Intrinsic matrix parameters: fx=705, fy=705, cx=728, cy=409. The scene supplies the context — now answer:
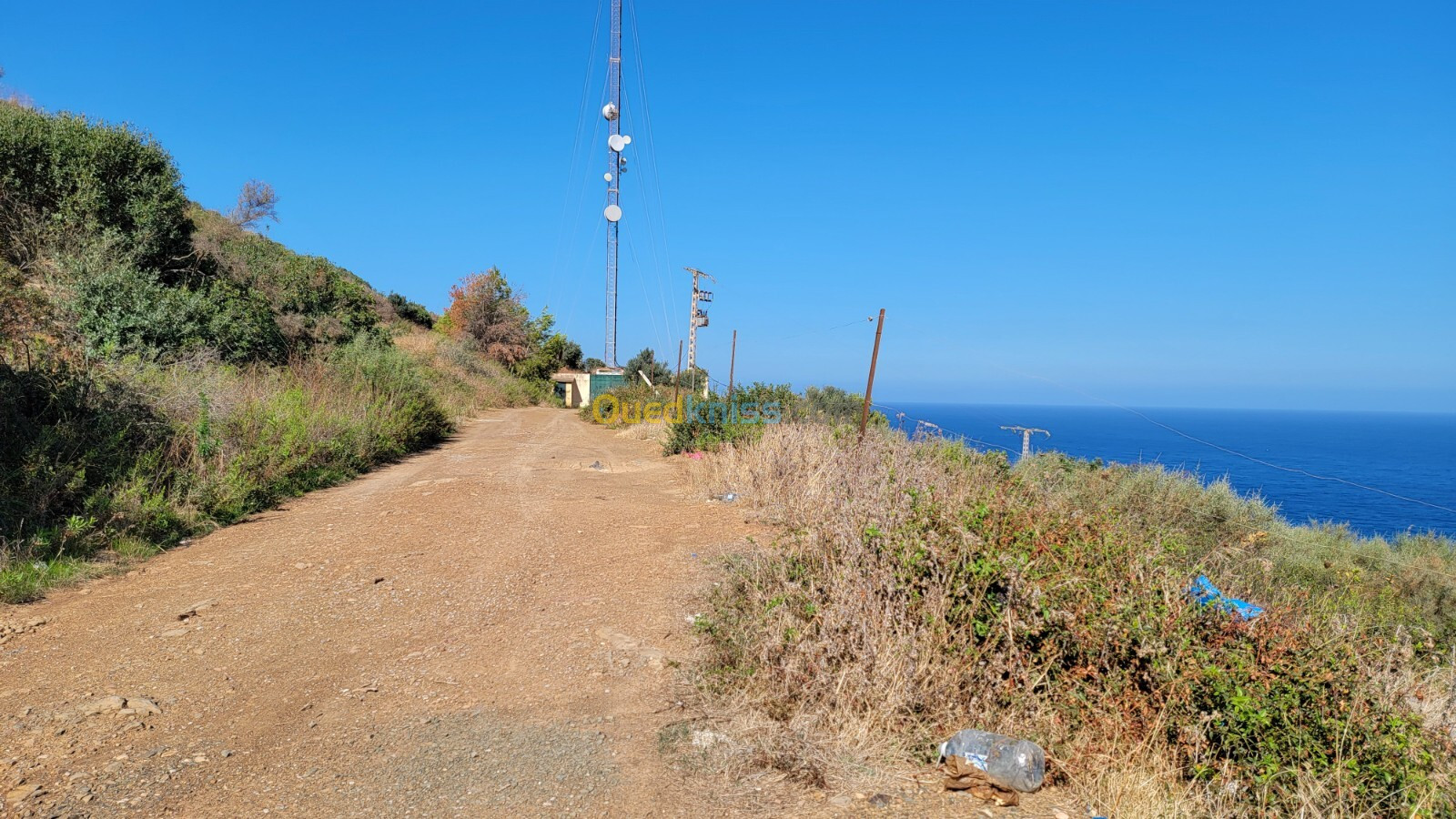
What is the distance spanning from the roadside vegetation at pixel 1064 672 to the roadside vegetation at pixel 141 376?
17.3ft

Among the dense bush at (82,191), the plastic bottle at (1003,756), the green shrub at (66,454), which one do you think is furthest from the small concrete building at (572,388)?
the plastic bottle at (1003,756)

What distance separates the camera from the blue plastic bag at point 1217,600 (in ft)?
11.8

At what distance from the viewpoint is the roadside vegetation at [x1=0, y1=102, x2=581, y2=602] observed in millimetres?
6152

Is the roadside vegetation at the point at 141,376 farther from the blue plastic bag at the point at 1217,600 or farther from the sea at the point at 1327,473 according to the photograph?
the sea at the point at 1327,473

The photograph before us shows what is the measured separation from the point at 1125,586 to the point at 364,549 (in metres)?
6.01

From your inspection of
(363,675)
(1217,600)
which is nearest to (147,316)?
(363,675)

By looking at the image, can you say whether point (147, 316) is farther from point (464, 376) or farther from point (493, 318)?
point (493, 318)

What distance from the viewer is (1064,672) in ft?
11.1

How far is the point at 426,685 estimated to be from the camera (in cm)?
384

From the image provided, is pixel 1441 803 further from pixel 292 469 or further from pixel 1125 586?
pixel 292 469

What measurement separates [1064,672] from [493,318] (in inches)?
1600

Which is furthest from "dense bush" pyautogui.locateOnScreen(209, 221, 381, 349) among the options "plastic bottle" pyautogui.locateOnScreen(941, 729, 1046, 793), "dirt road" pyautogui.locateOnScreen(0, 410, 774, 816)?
"plastic bottle" pyautogui.locateOnScreen(941, 729, 1046, 793)

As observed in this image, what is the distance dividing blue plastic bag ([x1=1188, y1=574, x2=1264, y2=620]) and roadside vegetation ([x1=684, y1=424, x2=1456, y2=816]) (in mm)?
73

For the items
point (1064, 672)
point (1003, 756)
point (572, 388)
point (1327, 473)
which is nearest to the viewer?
point (1003, 756)
